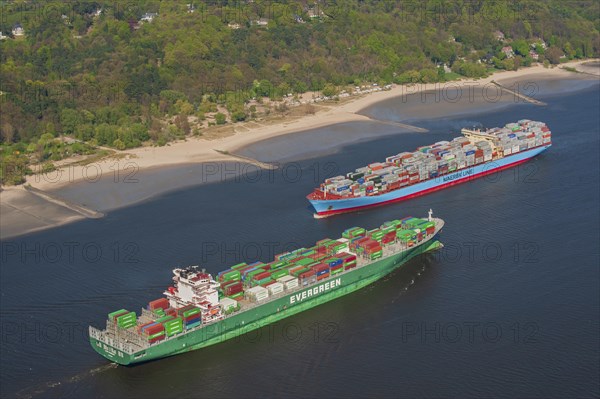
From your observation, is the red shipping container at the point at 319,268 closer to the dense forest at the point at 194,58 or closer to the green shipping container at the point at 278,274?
the green shipping container at the point at 278,274

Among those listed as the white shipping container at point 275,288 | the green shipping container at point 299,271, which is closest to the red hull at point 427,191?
the green shipping container at point 299,271

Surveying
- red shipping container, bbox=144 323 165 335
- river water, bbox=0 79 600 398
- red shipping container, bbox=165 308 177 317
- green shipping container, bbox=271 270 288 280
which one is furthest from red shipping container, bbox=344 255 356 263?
red shipping container, bbox=144 323 165 335

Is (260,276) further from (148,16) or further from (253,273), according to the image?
(148,16)

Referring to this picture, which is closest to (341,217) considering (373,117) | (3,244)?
(3,244)

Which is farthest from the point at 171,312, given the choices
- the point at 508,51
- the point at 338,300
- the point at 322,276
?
the point at 508,51

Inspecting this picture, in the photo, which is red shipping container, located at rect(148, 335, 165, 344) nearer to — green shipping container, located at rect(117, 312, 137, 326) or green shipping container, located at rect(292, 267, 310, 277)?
green shipping container, located at rect(117, 312, 137, 326)
